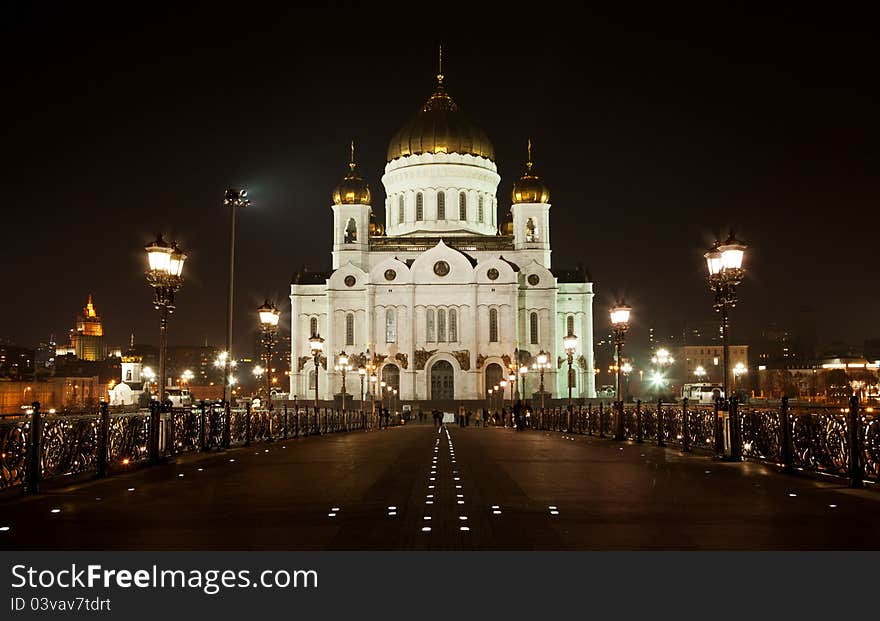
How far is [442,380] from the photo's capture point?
80.3 metres

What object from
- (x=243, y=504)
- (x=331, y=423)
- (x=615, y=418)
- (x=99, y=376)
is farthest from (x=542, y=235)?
(x=99, y=376)

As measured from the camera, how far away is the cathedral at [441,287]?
7988 centimetres

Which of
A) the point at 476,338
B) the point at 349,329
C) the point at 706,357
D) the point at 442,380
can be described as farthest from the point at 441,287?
the point at 706,357

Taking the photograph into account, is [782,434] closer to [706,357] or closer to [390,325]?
[390,325]

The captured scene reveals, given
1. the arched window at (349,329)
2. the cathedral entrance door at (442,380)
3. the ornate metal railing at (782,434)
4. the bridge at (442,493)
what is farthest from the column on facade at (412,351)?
the bridge at (442,493)

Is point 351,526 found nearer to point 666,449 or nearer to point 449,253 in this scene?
point 666,449

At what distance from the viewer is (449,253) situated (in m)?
80.1

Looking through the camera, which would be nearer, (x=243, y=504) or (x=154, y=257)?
(x=243, y=504)

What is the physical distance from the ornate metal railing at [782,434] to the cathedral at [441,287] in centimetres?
5020

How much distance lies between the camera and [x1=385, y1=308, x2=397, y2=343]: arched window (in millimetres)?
80375

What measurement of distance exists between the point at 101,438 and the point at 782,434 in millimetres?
11799

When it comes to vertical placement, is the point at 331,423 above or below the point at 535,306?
below
